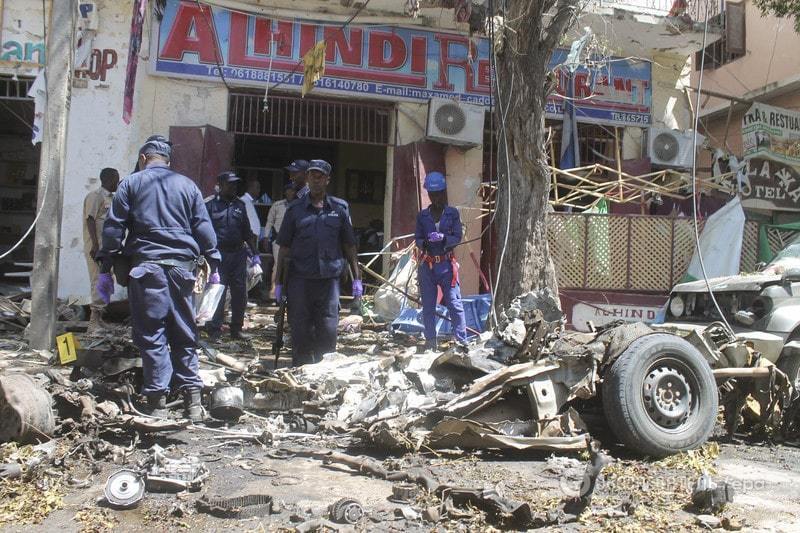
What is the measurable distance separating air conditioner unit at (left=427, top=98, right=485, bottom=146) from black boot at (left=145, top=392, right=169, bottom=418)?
22.4 ft

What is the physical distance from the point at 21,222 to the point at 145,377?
11.0 meters

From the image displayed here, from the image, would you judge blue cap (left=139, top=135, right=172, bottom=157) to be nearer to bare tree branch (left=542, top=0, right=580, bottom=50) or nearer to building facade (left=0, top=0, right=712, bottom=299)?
bare tree branch (left=542, top=0, right=580, bottom=50)

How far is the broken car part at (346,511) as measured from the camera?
123 inches

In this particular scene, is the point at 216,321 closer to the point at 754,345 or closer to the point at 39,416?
the point at 39,416

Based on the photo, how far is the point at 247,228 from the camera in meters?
8.05

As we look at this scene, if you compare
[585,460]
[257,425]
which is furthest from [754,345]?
[257,425]

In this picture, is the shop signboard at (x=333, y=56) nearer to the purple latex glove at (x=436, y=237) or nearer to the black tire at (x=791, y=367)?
the purple latex glove at (x=436, y=237)

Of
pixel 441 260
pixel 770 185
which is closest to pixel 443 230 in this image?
pixel 441 260

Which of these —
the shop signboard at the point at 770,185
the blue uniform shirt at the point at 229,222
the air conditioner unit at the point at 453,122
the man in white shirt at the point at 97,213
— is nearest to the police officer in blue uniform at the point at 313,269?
the blue uniform shirt at the point at 229,222

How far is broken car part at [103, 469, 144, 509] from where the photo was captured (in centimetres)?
329

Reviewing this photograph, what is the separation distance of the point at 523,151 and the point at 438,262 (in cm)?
142

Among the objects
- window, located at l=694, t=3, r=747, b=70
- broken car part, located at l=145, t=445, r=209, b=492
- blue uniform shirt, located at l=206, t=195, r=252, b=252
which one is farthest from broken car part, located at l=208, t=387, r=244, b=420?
window, located at l=694, t=3, r=747, b=70

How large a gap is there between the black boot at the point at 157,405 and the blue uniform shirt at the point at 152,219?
880 millimetres

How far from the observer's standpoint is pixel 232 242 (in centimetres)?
798
